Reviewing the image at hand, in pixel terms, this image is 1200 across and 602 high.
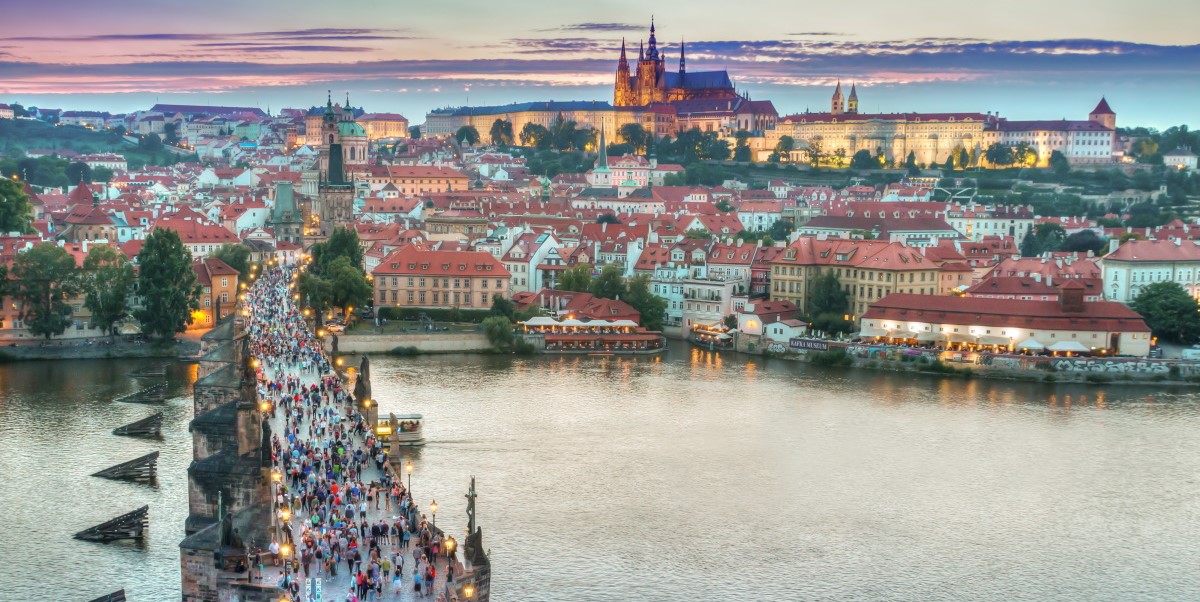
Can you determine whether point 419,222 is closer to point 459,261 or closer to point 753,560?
point 459,261

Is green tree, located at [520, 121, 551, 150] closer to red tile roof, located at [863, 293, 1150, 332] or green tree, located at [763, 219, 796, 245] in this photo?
green tree, located at [763, 219, 796, 245]

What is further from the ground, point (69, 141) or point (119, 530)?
point (69, 141)

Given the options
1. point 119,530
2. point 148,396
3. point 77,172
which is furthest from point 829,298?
point 77,172

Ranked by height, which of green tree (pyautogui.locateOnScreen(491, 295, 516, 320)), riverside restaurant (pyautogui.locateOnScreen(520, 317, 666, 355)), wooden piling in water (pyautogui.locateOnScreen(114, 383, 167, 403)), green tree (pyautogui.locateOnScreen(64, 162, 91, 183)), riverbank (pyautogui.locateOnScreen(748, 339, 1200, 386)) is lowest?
wooden piling in water (pyautogui.locateOnScreen(114, 383, 167, 403))

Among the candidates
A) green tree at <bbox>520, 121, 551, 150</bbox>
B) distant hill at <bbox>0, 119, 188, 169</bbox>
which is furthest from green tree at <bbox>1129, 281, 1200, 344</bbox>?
distant hill at <bbox>0, 119, 188, 169</bbox>

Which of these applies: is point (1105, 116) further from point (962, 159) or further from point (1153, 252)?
point (1153, 252)

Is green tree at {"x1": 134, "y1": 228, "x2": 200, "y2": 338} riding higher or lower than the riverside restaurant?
higher

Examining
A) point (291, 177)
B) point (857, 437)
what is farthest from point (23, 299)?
point (291, 177)
